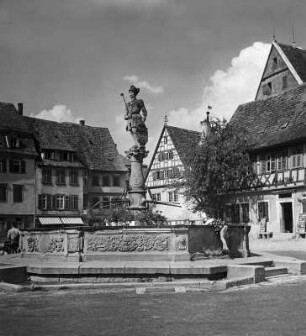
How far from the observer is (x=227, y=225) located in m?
15.5

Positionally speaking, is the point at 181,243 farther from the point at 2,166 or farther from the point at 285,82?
the point at 2,166

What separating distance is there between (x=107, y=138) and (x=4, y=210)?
62.8 feet

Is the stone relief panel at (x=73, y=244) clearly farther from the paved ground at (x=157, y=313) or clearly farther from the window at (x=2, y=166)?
the window at (x=2, y=166)

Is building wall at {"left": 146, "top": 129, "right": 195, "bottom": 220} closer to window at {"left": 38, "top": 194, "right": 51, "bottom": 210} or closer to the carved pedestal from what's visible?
window at {"left": 38, "top": 194, "right": 51, "bottom": 210}

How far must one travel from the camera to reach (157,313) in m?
8.42

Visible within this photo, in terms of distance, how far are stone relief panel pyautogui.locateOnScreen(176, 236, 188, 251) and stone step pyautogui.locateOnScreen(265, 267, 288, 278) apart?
2.11m

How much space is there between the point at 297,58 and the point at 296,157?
16.5 metres

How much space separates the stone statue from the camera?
680 inches

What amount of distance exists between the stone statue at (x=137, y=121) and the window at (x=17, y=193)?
112ft

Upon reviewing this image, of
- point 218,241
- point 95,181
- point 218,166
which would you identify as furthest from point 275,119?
point 218,241

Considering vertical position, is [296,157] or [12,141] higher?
[12,141]

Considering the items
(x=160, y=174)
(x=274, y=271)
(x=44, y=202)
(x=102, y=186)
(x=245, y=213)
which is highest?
(x=160, y=174)

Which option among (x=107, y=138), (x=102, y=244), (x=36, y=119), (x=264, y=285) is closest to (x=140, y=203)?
(x=102, y=244)

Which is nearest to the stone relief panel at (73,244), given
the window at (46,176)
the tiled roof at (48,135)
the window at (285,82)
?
the window at (285,82)
